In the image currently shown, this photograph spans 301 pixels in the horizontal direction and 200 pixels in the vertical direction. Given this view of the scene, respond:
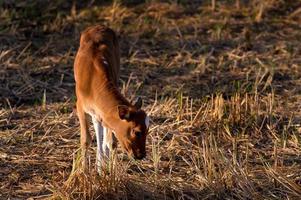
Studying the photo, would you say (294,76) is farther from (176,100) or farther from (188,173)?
(188,173)

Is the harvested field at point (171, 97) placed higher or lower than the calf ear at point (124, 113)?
lower

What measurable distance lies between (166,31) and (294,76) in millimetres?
2698

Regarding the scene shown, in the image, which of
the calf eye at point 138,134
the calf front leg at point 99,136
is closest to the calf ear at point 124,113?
the calf eye at point 138,134

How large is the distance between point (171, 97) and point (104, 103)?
274cm

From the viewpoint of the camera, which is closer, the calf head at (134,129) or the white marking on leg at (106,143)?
the calf head at (134,129)

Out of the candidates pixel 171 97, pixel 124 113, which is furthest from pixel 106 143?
pixel 171 97

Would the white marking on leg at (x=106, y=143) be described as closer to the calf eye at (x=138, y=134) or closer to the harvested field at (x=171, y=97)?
the harvested field at (x=171, y=97)

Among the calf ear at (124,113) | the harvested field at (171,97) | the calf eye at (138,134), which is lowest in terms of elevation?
the harvested field at (171,97)

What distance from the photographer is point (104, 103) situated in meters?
7.86

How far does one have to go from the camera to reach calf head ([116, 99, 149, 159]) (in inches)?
291

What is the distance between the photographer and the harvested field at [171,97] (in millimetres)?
7660

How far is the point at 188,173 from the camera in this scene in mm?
8258

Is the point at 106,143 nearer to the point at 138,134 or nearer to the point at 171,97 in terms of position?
the point at 138,134

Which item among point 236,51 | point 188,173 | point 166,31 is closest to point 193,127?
point 188,173
